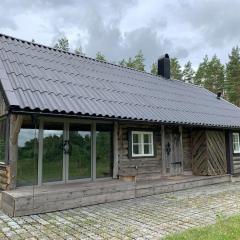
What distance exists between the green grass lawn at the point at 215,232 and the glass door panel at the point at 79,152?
3.84 meters

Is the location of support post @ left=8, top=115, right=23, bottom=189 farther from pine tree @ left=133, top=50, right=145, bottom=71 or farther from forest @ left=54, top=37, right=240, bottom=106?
pine tree @ left=133, top=50, right=145, bottom=71

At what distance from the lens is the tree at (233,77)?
120 feet

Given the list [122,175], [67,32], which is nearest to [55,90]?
[122,175]

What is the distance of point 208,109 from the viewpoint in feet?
44.4

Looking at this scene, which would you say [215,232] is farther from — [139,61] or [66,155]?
[139,61]

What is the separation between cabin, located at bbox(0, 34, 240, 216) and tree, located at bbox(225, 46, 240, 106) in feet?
82.6

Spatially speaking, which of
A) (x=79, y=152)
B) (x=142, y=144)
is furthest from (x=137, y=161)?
(x=79, y=152)

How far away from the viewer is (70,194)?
7008 mm

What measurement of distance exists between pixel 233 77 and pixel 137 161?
105 feet

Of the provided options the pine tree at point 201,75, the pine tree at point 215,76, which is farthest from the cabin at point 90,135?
the pine tree at point 201,75

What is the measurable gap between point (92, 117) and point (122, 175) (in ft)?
7.06

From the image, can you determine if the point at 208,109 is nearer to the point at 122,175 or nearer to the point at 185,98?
the point at 185,98

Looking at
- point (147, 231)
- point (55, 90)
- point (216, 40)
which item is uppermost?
point (216, 40)

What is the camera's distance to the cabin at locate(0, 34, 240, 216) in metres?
7.05
